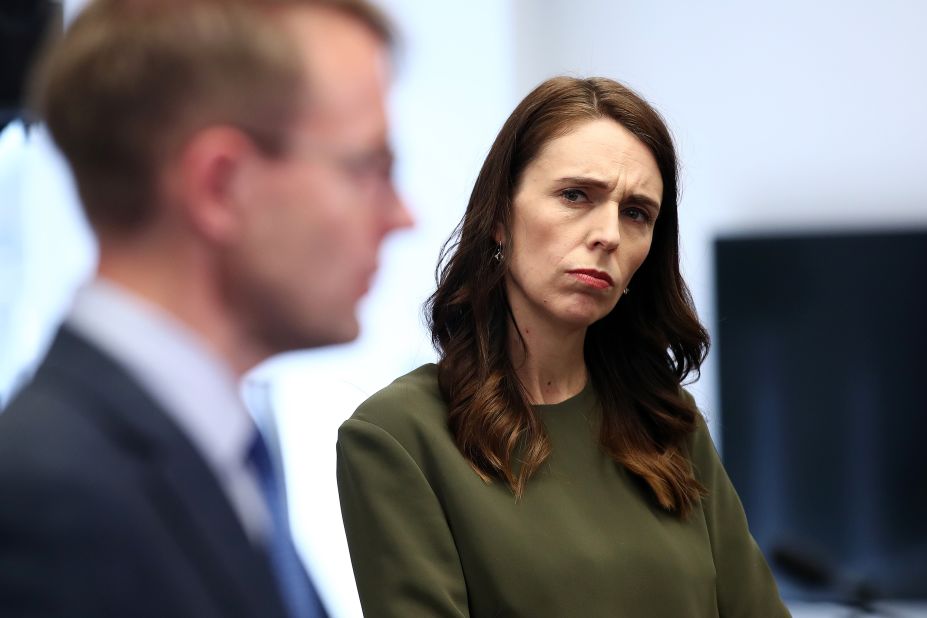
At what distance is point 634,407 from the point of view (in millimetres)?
1693

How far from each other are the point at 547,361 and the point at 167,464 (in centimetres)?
109

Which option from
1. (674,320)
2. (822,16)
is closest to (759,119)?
(822,16)

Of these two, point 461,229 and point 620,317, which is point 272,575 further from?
point 620,317

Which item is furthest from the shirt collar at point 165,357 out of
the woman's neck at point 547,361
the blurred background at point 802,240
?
the blurred background at point 802,240

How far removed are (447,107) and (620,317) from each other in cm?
198

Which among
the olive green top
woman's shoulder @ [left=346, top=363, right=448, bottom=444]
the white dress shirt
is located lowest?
the olive green top

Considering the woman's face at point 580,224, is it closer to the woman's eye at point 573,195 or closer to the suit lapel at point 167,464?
the woman's eye at point 573,195

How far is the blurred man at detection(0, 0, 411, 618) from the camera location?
56 centimetres

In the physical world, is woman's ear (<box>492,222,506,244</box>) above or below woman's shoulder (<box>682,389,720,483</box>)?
above

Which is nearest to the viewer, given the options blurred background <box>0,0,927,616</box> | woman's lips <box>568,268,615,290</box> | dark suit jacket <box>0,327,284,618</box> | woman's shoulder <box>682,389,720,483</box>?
dark suit jacket <box>0,327,284,618</box>

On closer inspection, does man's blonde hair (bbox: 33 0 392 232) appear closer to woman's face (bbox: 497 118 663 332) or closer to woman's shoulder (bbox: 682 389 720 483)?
woman's face (bbox: 497 118 663 332)

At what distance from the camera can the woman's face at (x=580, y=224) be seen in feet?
4.99

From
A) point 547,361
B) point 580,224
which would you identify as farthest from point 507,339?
point 580,224

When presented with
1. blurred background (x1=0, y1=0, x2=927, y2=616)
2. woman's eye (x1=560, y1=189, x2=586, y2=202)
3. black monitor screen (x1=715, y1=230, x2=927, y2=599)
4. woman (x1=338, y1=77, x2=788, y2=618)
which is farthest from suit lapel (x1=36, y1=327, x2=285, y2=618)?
black monitor screen (x1=715, y1=230, x2=927, y2=599)
